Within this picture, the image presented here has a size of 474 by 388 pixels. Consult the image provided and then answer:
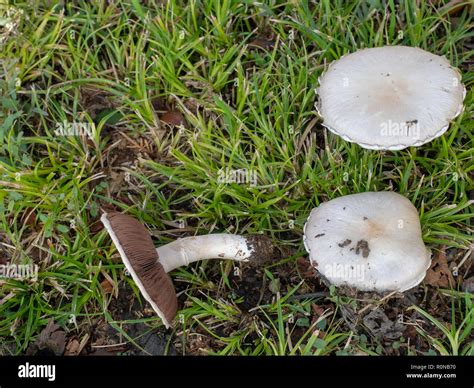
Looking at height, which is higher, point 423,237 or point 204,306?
point 423,237

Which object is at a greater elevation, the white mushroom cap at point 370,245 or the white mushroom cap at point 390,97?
the white mushroom cap at point 390,97

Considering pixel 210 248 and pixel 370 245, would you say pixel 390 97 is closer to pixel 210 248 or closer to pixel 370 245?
pixel 370 245

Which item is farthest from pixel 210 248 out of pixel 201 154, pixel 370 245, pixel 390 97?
pixel 390 97

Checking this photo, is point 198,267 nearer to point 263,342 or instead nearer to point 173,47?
point 263,342

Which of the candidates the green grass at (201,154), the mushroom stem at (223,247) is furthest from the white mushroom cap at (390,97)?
the mushroom stem at (223,247)

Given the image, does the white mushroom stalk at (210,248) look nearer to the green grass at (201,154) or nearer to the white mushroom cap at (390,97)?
the green grass at (201,154)
